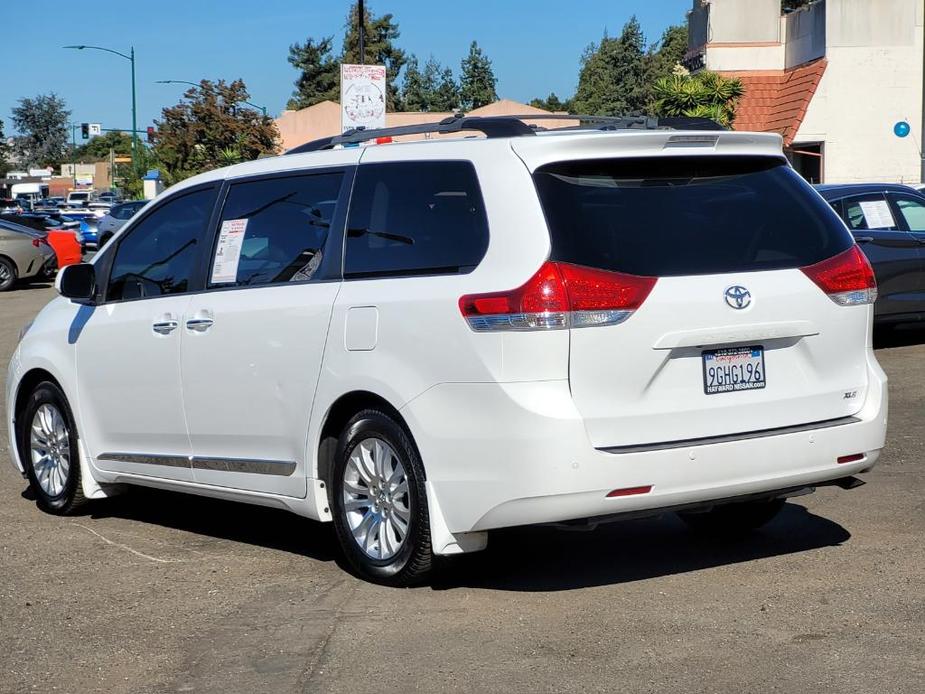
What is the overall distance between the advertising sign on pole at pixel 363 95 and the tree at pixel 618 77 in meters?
84.2

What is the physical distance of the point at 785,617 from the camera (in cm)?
554

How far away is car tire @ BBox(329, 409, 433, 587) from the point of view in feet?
19.2

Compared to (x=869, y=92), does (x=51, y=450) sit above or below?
below

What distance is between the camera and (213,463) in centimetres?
696

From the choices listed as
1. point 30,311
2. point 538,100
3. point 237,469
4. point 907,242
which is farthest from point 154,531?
point 538,100

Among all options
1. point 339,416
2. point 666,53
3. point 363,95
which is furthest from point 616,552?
point 666,53

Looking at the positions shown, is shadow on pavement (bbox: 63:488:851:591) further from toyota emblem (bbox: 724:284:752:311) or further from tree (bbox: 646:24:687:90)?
tree (bbox: 646:24:687:90)

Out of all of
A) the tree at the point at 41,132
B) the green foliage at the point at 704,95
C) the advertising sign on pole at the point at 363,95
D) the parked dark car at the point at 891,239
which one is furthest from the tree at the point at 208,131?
the tree at the point at 41,132

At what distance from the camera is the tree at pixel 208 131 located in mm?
64000

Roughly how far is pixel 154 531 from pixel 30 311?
57.3 ft

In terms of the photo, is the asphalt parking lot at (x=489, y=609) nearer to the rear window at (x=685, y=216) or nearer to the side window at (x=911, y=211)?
the rear window at (x=685, y=216)

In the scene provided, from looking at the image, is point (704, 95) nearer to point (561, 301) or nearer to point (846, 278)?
point (846, 278)

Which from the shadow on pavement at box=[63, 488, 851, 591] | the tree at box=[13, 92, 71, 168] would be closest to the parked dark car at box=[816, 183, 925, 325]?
the shadow on pavement at box=[63, 488, 851, 591]

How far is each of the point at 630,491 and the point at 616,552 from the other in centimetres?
131
